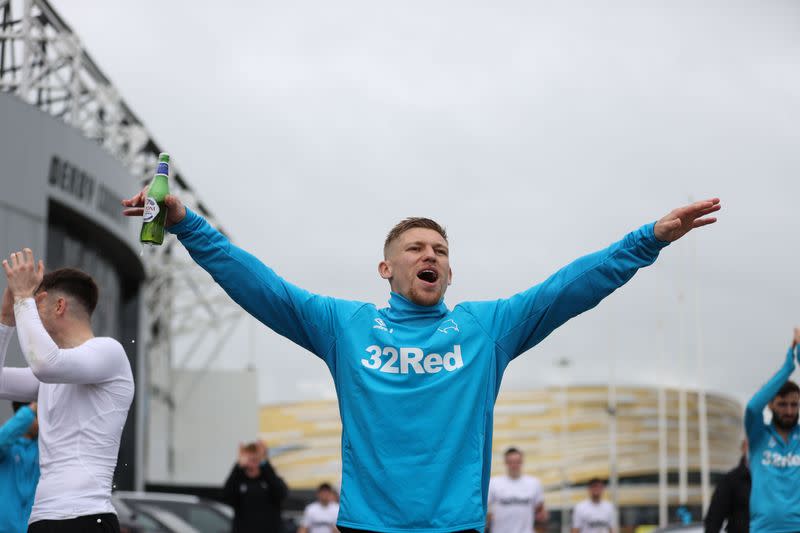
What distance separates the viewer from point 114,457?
479 centimetres

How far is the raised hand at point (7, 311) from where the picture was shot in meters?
4.89

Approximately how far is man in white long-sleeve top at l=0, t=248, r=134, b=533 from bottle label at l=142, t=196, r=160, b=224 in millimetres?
778

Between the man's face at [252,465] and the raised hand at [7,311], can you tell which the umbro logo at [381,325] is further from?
the man's face at [252,465]

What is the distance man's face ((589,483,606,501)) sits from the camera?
15508 mm

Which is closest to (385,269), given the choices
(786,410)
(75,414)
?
(75,414)

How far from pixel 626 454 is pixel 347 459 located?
70.0 meters

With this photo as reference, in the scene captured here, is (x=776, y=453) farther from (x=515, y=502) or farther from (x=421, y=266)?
(x=515, y=502)

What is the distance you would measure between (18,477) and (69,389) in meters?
1.65

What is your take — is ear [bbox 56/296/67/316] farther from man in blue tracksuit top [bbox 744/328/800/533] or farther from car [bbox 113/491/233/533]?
car [bbox 113/491/233/533]

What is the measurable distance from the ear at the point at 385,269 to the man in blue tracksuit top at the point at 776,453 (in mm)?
3702

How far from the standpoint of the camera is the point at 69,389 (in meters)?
4.78

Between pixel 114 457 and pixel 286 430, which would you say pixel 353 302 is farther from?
pixel 286 430

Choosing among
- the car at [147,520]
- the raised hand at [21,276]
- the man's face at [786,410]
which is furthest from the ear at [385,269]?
the car at [147,520]

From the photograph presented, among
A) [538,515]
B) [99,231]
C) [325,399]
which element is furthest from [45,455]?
[325,399]
